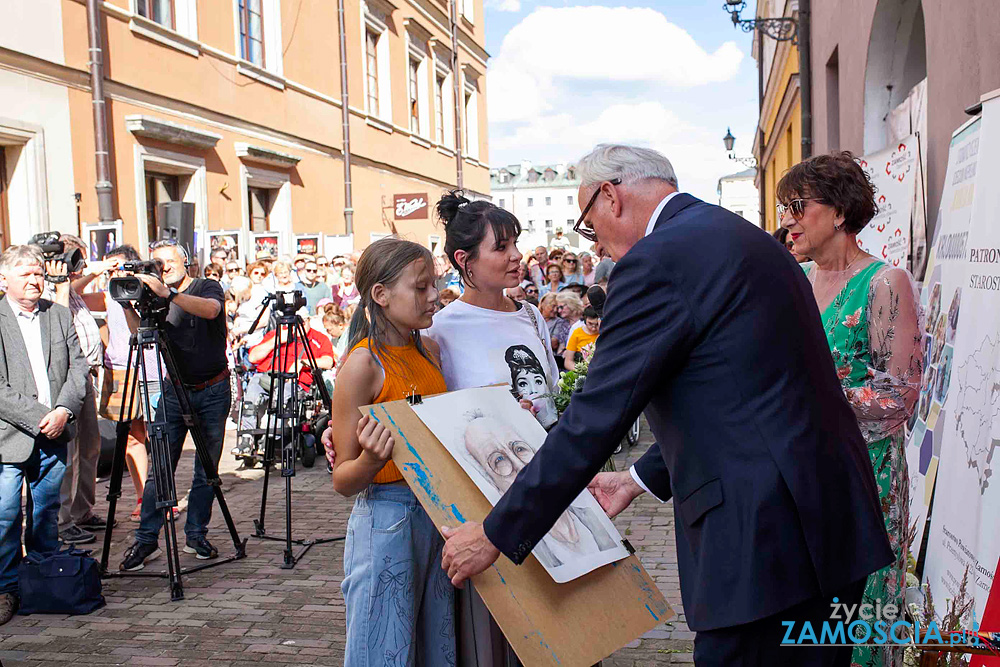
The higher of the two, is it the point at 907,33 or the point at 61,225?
the point at 907,33

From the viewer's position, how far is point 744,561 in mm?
1898

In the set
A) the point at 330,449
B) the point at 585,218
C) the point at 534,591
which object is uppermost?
the point at 585,218

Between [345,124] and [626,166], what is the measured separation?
19637 mm

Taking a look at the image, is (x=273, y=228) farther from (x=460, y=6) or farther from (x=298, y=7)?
(x=460, y=6)

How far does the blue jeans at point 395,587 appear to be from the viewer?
270 centimetres

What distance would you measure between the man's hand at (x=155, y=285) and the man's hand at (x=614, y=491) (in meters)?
3.44

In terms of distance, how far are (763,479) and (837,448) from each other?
0.73ft

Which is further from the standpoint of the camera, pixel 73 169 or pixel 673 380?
pixel 73 169

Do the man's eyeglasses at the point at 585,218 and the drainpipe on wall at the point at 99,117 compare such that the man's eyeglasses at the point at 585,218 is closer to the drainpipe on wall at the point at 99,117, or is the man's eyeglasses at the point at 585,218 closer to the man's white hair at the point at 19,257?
the man's white hair at the point at 19,257

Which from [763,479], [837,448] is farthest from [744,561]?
[837,448]

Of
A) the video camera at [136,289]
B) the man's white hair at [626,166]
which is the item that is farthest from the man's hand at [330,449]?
the video camera at [136,289]

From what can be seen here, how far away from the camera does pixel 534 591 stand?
2311mm

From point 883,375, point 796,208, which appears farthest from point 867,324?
point 796,208

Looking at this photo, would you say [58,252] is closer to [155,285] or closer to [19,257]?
[19,257]
